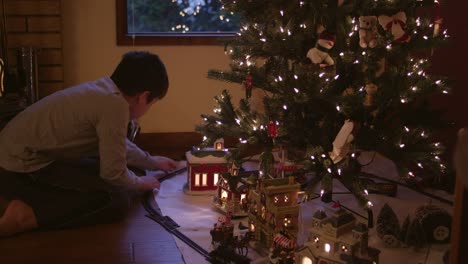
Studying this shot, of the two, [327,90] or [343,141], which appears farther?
[327,90]

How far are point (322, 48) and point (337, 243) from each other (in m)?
0.79

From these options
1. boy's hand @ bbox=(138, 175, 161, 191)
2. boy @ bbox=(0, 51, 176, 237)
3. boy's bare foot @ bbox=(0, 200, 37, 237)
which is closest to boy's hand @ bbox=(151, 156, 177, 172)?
boy's hand @ bbox=(138, 175, 161, 191)

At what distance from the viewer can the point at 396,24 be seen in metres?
2.14

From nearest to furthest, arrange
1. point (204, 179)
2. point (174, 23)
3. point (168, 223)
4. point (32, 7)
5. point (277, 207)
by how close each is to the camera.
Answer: point (277, 207) → point (168, 223) → point (204, 179) → point (32, 7) → point (174, 23)

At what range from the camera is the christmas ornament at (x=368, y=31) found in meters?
2.10

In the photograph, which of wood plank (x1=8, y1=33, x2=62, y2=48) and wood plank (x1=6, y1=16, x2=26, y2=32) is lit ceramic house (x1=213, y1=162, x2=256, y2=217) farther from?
wood plank (x1=6, y1=16, x2=26, y2=32)

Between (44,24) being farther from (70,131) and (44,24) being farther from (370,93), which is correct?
(370,93)

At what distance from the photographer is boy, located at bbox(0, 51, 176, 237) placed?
2.12 metres

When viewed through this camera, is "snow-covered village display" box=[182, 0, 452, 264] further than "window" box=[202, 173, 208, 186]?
No

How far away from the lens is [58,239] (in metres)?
2.05

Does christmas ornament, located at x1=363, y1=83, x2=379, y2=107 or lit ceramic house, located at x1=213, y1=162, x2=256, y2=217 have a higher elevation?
christmas ornament, located at x1=363, y1=83, x2=379, y2=107

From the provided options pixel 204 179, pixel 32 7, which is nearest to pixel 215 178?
pixel 204 179

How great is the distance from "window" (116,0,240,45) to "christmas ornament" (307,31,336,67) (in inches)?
55.2

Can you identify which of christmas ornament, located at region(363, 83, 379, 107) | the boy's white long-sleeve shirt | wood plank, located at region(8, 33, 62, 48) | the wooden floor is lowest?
the wooden floor
